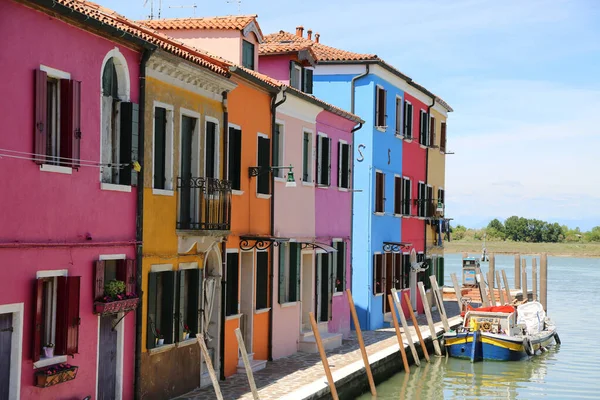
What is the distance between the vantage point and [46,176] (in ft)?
40.1

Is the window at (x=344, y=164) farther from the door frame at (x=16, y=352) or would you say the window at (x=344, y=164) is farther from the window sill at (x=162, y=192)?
the door frame at (x=16, y=352)

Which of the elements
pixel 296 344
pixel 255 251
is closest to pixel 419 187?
pixel 296 344

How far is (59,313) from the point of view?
12.6 m

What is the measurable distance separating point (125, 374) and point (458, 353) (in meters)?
14.7

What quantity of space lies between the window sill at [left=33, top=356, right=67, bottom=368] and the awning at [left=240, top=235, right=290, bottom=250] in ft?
23.3

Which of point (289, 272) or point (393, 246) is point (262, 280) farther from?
point (393, 246)

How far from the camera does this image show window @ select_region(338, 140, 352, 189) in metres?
26.7

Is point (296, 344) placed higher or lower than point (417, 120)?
lower

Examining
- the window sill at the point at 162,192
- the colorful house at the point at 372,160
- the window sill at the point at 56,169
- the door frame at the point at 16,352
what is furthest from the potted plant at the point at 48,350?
the colorful house at the point at 372,160

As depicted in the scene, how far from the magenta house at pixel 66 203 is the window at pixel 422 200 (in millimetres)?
21391

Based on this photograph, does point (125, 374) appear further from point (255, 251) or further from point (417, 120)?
point (417, 120)

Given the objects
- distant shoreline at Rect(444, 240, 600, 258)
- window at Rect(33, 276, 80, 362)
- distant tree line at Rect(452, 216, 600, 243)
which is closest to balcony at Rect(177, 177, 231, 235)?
window at Rect(33, 276, 80, 362)

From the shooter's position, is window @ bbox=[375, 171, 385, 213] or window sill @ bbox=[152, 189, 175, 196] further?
window @ bbox=[375, 171, 385, 213]

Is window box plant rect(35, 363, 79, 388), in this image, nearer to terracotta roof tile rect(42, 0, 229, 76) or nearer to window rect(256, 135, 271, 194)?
terracotta roof tile rect(42, 0, 229, 76)
